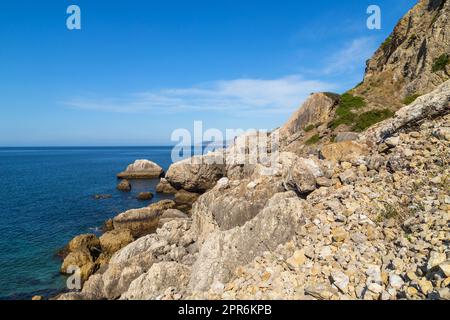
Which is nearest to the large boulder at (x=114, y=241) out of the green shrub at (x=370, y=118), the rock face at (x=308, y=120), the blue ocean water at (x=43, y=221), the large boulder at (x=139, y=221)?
the large boulder at (x=139, y=221)

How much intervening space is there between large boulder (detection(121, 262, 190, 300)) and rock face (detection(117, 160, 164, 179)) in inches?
2197

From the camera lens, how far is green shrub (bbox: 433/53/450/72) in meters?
25.1

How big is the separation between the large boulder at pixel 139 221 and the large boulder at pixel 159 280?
1572cm

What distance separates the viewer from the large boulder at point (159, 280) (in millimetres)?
14203

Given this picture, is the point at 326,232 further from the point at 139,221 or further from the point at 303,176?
the point at 139,221

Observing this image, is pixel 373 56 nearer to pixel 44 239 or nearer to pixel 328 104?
pixel 328 104

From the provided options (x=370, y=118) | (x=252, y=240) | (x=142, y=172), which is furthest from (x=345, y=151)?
(x=142, y=172)

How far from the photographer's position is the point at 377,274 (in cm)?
704

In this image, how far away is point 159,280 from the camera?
569 inches

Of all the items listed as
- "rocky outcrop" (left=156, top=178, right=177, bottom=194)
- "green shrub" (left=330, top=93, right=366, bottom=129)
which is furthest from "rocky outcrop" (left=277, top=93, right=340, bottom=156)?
"rocky outcrop" (left=156, top=178, right=177, bottom=194)

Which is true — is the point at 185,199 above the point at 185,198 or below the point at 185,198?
below

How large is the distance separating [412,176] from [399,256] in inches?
163

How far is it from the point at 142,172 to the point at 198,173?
94.1 feet
